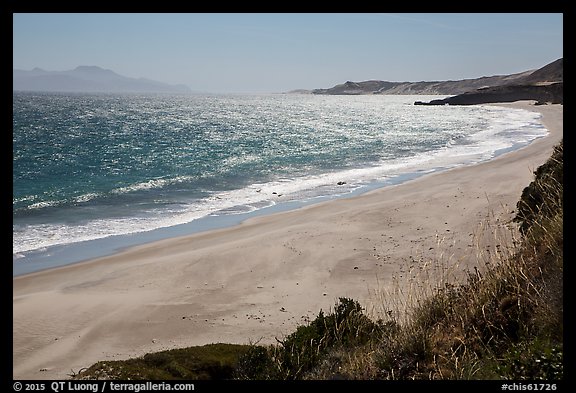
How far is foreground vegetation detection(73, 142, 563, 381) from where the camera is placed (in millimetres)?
3725

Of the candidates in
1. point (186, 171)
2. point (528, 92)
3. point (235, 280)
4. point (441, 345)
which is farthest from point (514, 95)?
point (441, 345)

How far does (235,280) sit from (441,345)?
690 cm

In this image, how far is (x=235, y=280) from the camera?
35.1 feet

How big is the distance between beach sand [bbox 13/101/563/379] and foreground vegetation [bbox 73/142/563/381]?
1.97ft

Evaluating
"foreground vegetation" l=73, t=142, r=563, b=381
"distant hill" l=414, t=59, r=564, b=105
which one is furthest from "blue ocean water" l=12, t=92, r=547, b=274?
"distant hill" l=414, t=59, r=564, b=105

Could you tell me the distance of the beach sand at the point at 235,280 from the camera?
25.9 feet

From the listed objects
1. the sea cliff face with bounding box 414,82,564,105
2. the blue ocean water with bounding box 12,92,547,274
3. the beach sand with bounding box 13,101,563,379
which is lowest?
the beach sand with bounding box 13,101,563,379

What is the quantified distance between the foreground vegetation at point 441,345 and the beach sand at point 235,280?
1.97 ft

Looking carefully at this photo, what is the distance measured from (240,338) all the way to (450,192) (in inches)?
530

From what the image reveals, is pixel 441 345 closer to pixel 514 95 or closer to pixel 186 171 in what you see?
pixel 186 171

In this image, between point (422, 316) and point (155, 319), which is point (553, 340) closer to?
point (422, 316)

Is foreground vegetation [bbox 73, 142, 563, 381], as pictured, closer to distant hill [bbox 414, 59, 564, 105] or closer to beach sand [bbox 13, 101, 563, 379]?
beach sand [bbox 13, 101, 563, 379]

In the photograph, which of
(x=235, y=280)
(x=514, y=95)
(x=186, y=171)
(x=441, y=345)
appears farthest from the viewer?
(x=514, y=95)
